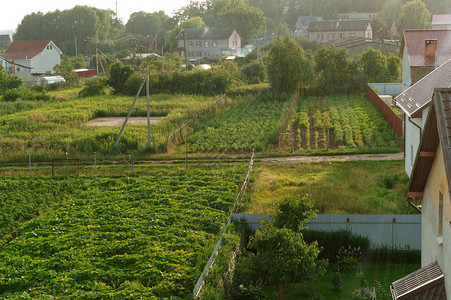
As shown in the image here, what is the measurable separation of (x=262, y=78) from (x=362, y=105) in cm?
1863

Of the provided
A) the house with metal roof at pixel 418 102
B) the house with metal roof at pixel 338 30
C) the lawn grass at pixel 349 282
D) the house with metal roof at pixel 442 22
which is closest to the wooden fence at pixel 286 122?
the house with metal roof at pixel 418 102

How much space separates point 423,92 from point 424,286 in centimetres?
1266

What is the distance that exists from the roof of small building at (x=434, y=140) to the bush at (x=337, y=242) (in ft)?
22.3

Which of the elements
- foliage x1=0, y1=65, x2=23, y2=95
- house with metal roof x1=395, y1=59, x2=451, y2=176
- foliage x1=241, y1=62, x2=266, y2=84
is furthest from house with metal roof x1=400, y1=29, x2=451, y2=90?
foliage x1=0, y1=65, x2=23, y2=95

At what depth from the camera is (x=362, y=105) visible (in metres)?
40.9

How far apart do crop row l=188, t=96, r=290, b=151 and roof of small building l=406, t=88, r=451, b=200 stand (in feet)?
66.5

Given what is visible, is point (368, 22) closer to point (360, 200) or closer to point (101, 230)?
point (360, 200)

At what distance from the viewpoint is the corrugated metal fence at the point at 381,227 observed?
54.1ft

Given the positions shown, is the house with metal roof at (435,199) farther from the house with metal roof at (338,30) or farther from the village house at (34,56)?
the house with metal roof at (338,30)

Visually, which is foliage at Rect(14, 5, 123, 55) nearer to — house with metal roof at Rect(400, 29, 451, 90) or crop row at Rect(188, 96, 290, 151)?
crop row at Rect(188, 96, 290, 151)

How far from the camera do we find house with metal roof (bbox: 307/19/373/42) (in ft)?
291

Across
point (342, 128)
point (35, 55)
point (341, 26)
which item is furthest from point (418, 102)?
point (341, 26)

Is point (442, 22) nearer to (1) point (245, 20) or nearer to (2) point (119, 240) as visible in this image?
(2) point (119, 240)

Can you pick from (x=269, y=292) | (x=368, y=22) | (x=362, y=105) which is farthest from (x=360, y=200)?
(x=368, y=22)
